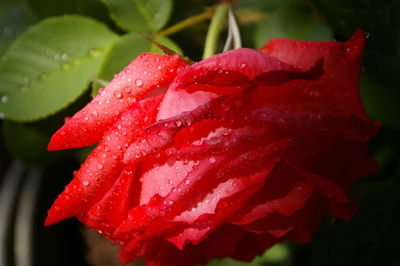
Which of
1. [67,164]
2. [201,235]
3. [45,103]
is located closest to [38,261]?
[67,164]

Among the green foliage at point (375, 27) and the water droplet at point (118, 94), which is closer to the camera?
the water droplet at point (118, 94)

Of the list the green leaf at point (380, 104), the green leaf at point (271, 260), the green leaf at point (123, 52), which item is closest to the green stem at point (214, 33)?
the green leaf at point (123, 52)

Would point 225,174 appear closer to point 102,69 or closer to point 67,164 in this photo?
point 102,69

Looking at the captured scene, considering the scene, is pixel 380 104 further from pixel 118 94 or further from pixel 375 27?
pixel 118 94

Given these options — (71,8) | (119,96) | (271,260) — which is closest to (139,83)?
(119,96)

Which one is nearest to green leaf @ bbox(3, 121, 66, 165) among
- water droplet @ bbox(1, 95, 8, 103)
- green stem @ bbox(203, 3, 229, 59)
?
water droplet @ bbox(1, 95, 8, 103)

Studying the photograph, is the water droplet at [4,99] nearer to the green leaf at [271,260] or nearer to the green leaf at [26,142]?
the green leaf at [26,142]
